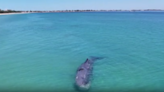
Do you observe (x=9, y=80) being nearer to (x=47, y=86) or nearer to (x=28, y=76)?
(x=28, y=76)

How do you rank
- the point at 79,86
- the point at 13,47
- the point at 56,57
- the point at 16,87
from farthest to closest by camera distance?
the point at 13,47 < the point at 56,57 < the point at 16,87 < the point at 79,86

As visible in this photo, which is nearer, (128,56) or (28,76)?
(28,76)

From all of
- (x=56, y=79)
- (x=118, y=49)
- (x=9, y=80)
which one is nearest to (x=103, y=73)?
(x=56, y=79)

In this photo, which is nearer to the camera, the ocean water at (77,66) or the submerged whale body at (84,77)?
the submerged whale body at (84,77)

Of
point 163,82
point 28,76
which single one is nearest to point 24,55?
point 28,76

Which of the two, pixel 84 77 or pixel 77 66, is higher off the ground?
pixel 77 66

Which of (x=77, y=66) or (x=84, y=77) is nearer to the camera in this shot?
(x=84, y=77)

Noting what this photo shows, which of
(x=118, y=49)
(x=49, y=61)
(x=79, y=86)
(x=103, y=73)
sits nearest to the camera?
(x=79, y=86)

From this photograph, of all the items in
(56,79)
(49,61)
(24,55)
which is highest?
(24,55)

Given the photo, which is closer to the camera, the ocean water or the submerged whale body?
the submerged whale body

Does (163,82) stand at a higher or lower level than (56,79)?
lower
